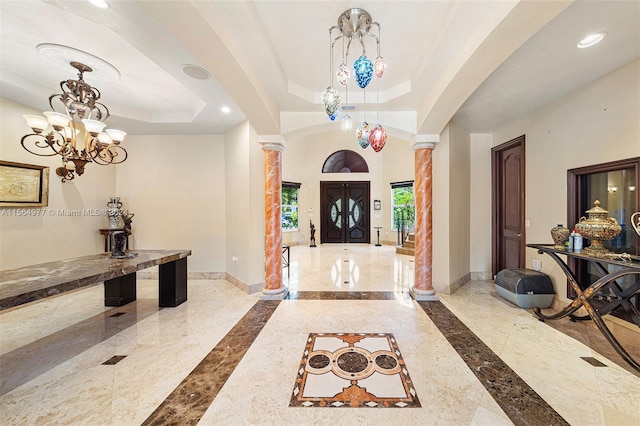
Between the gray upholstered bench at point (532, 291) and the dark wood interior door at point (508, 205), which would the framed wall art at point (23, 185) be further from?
the dark wood interior door at point (508, 205)

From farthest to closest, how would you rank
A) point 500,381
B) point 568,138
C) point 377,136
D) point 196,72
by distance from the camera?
point 568,138 < point 196,72 < point 377,136 < point 500,381

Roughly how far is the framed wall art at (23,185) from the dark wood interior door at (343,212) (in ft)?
24.1

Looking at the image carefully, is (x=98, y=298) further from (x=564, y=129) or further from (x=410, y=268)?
(x=564, y=129)

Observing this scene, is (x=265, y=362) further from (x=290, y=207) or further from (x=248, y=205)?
(x=290, y=207)

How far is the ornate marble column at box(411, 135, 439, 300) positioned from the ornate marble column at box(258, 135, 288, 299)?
2211mm

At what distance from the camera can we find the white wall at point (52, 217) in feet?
11.3

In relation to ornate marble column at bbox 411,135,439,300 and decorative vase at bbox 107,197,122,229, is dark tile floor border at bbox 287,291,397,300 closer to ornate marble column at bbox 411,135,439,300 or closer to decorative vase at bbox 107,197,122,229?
ornate marble column at bbox 411,135,439,300

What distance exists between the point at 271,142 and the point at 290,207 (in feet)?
18.0

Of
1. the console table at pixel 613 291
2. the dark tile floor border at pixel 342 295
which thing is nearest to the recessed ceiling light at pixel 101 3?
the dark tile floor border at pixel 342 295

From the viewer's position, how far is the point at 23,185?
11.7 feet

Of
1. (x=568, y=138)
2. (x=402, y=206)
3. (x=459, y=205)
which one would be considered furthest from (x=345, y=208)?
(x=568, y=138)

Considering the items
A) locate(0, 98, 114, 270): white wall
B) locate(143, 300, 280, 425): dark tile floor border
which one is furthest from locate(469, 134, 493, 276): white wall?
locate(0, 98, 114, 270): white wall

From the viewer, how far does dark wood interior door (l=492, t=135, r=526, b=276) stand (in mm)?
4129

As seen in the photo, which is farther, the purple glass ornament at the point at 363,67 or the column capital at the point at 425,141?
the column capital at the point at 425,141
